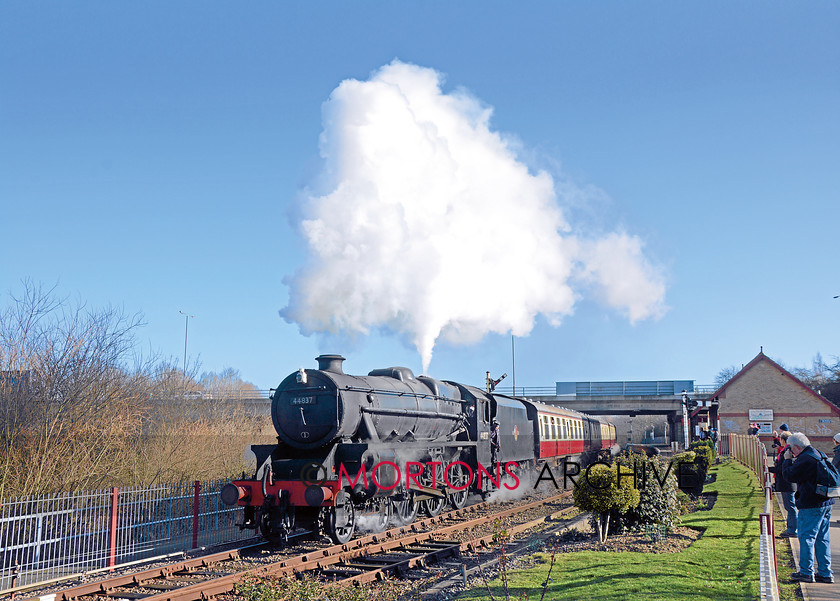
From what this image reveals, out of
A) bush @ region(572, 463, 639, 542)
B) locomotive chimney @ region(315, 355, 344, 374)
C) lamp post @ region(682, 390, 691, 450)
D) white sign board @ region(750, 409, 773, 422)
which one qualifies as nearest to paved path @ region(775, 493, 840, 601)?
bush @ region(572, 463, 639, 542)

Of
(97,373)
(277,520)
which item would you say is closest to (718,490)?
(277,520)

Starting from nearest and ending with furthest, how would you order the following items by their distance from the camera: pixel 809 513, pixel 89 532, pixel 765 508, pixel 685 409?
1. pixel 809 513
2. pixel 765 508
3. pixel 89 532
4. pixel 685 409

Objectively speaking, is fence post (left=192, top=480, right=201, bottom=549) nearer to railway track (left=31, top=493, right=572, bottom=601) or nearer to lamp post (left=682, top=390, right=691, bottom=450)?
Result: railway track (left=31, top=493, right=572, bottom=601)

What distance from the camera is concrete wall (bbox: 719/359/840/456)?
39.6 meters

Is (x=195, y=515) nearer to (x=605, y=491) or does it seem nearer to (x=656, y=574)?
(x=605, y=491)

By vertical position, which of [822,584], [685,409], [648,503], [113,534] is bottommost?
[822,584]

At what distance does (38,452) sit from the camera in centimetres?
1218

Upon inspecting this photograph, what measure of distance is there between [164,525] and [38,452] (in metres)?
2.71

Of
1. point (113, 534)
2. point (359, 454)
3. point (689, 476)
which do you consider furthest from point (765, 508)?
point (113, 534)

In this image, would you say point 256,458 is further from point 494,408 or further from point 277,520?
point 494,408

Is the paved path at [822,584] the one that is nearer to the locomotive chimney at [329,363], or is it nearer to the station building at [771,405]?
the locomotive chimney at [329,363]

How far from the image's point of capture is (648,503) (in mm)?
11570

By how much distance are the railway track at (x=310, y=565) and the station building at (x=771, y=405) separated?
32.5 metres

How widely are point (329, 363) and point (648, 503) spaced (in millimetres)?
6268
